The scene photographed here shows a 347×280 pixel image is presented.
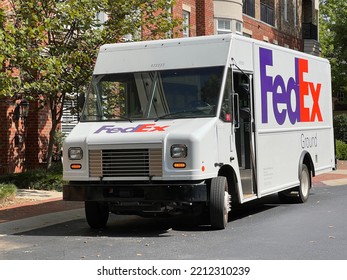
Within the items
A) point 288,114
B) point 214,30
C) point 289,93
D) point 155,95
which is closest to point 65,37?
point 289,93

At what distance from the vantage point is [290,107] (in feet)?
43.1

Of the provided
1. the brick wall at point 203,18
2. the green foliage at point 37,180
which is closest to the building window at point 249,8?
the brick wall at point 203,18

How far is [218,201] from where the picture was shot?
10.0 metres

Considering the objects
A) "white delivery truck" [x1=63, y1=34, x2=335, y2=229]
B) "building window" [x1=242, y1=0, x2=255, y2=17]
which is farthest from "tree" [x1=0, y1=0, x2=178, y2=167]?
"building window" [x1=242, y1=0, x2=255, y2=17]

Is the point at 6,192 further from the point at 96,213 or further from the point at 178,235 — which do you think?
the point at 178,235

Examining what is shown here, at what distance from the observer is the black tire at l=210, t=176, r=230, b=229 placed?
10047mm

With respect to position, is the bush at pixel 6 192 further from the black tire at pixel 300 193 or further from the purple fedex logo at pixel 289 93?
the purple fedex logo at pixel 289 93

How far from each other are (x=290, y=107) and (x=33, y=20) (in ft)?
18.2

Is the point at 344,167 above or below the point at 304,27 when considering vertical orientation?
below

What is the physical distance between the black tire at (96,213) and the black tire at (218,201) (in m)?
1.88

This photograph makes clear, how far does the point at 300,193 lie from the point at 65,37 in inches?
277
